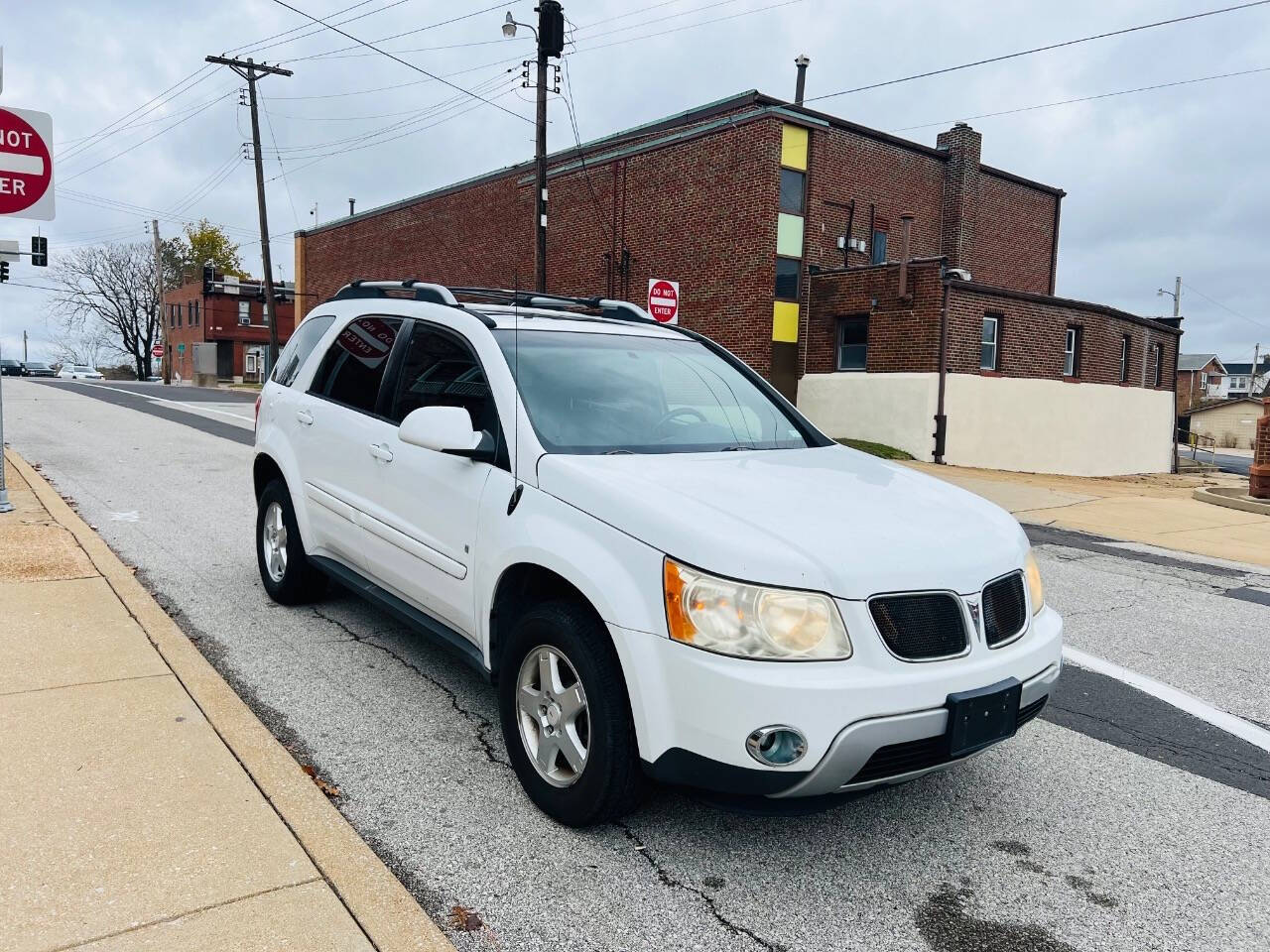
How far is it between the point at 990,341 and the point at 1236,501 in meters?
9.37

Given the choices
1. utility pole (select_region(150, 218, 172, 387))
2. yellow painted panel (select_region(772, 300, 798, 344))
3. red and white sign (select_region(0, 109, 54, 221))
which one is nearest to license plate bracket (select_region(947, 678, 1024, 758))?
red and white sign (select_region(0, 109, 54, 221))

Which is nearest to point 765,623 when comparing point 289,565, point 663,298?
point 289,565

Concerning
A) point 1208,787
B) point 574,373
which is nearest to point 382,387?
point 574,373

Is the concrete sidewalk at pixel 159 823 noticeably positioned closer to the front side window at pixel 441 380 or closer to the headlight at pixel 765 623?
the headlight at pixel 765 623

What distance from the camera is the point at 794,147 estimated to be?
23766 mm

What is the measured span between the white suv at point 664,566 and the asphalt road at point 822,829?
30 cm

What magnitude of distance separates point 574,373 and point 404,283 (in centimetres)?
136

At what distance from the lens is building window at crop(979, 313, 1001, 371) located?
22500 millimetres

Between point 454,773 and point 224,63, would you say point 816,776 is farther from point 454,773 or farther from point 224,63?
point 224,63

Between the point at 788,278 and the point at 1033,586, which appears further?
the point at 788,278

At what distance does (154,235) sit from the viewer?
2650 inches

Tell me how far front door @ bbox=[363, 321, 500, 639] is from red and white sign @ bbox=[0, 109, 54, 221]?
4.99m

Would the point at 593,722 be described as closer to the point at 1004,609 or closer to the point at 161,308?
the point at 1004,609

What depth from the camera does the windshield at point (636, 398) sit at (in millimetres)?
3793
